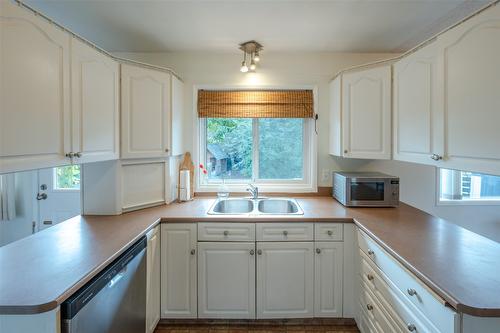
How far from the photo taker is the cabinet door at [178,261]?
2100 millimetres

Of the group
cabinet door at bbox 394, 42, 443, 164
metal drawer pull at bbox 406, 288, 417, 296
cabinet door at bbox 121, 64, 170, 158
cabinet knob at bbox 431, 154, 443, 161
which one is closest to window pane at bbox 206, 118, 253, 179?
cabinet door at bbox 121, 64, 170, 158

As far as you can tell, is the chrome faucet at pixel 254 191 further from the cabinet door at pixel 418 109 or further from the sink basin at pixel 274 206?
the cabinet door at pixel 418 109

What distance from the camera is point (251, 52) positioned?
263 centimetres

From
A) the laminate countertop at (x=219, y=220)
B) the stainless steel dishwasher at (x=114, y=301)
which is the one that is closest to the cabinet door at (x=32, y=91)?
the laminate countertop at (x=219, y=220)

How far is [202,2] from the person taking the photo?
1825mm

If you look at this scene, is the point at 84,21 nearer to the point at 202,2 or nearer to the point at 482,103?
the point at 202,2

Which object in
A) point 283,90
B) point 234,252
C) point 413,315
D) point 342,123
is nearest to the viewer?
point 413,315

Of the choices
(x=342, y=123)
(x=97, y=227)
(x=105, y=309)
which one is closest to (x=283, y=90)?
(x=342, y=123)

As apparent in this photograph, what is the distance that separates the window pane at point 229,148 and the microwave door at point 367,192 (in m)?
1.05

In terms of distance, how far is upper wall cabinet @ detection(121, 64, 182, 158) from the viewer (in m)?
2.14

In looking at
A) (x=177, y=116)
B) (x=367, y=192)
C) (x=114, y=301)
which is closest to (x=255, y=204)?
(x=367, y=192)

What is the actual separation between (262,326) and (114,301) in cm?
119

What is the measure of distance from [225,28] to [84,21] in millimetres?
1044

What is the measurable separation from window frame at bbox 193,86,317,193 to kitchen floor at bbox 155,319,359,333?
116 centimetres
